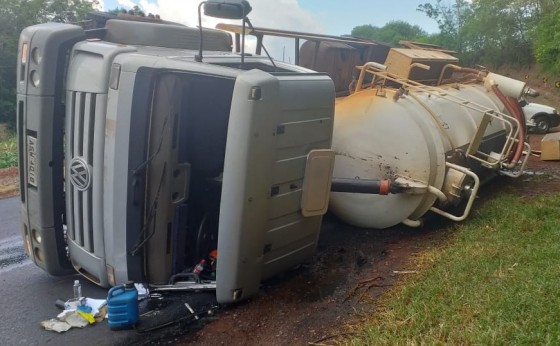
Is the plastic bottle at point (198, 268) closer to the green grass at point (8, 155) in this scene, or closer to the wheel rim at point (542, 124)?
the green grass at point (8, 155)

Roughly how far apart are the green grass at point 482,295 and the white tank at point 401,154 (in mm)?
523

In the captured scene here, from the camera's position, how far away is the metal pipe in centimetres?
485

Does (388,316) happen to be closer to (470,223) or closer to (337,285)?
(337,285)

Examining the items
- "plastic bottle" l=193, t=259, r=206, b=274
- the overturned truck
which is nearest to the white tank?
the overturned truck

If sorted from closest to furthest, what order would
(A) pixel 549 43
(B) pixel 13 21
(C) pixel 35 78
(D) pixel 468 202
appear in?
(C) pixel 35 78 < (D) pixel 468 202 < (A) pixel 549 43 < (B) pixel 13 21

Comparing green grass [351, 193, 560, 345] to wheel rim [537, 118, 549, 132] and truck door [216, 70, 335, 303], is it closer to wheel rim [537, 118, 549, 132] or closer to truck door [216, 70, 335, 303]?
truck door [216, 70, 335, 303]

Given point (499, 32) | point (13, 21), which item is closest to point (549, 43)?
point (499, 32)

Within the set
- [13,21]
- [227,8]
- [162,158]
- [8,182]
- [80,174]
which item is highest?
[227,8]

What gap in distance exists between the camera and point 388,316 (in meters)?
3.30

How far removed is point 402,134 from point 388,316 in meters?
2.24

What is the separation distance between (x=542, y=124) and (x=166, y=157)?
12736 millimetres

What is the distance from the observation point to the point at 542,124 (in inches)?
542

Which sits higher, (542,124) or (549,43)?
(549,43)

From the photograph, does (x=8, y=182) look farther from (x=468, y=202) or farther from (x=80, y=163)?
(x=468, y=202)
